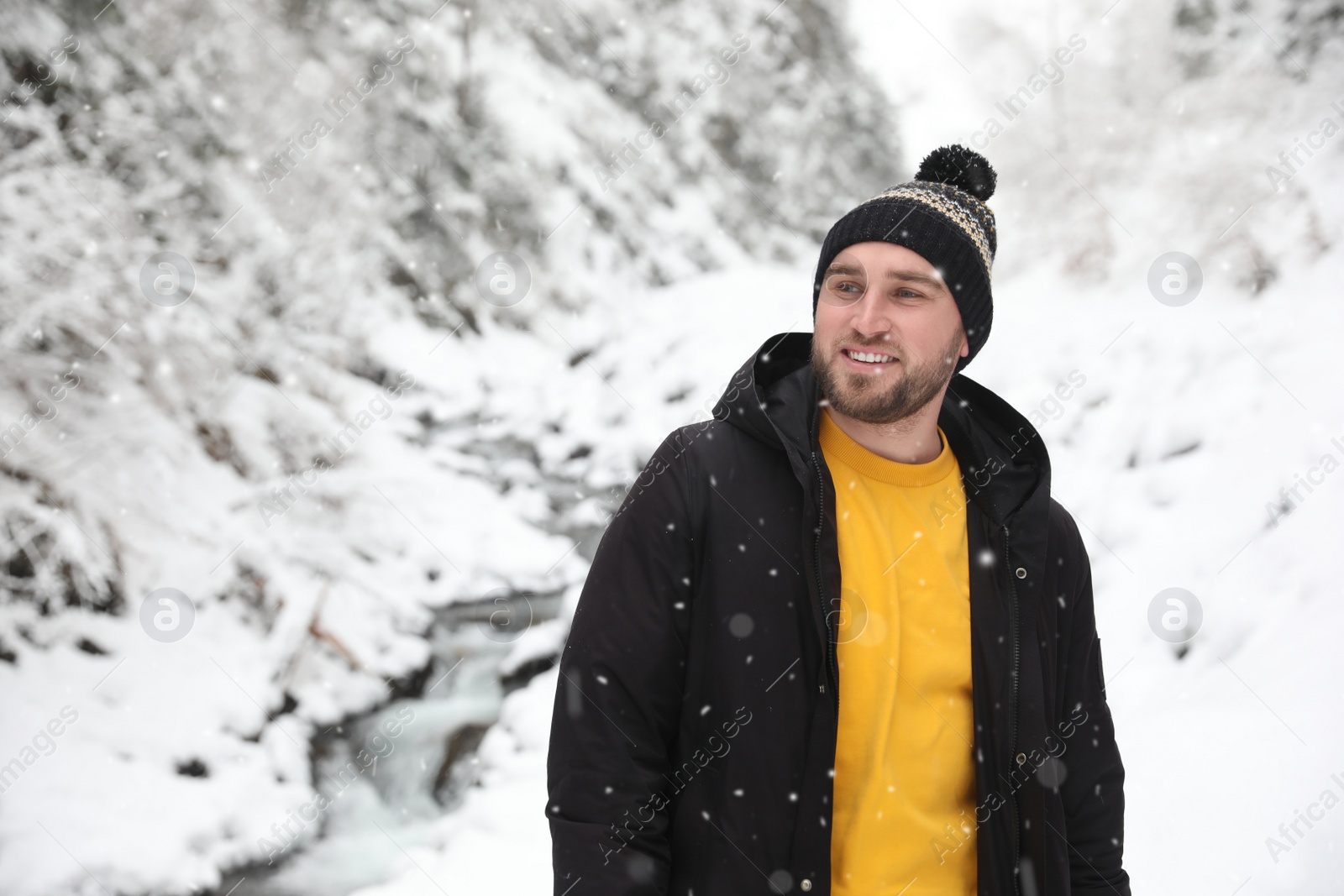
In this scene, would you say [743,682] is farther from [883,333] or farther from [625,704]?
[883,333]

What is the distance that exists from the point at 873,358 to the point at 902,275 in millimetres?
204

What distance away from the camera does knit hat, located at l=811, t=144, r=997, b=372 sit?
5.44ft

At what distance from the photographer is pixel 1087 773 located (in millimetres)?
1670

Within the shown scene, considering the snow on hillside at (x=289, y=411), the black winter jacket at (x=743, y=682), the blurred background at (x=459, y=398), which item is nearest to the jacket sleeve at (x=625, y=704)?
the black winter jacket at (x=743, y=682)

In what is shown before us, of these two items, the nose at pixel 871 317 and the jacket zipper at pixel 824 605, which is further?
the nose at pixel 871 317

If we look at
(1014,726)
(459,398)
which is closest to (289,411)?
(459,398)

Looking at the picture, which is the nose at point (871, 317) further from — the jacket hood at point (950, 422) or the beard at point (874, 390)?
the jacket hood at point (950, 422)

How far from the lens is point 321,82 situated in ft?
26.1

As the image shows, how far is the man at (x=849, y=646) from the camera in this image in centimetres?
129

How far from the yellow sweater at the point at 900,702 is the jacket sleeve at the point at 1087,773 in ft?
1.15

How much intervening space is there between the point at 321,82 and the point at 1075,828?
350 inches

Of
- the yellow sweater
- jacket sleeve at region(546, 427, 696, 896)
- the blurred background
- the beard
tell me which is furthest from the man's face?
the blurred background

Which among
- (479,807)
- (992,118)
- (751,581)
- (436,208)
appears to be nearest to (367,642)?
(479,807)

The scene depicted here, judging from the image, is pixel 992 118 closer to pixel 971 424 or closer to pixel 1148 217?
pixel 1148 217
